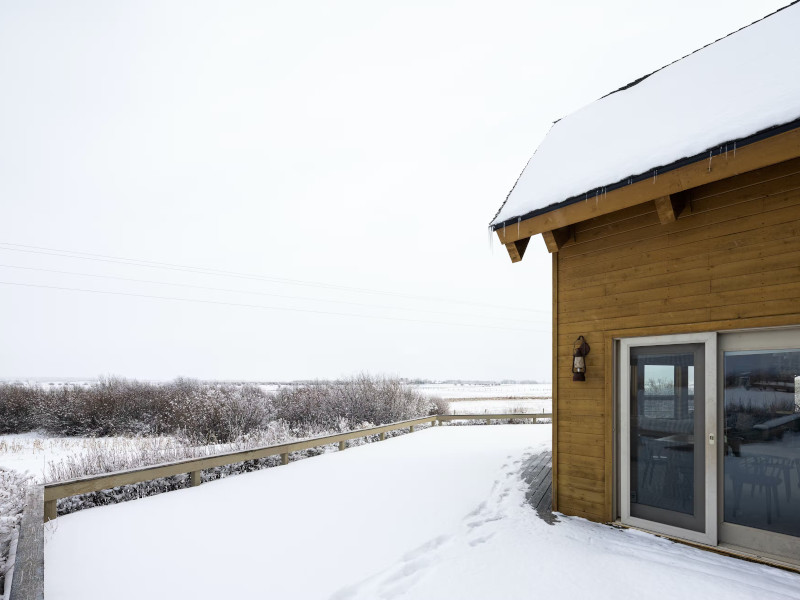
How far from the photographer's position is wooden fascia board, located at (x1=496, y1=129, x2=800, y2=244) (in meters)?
3.31

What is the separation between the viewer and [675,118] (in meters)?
4.48

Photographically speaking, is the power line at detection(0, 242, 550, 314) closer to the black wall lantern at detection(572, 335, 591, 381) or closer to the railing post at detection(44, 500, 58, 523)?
the railing post at detection(44, 500, 58, 523)

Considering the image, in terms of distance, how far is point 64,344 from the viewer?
4359 centimetres

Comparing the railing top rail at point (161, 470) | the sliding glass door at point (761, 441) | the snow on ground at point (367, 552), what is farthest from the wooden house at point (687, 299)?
the railing top rail at point (161, 470)

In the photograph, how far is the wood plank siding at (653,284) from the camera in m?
3.64

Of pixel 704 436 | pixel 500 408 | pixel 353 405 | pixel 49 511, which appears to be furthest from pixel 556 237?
pixel 500 408

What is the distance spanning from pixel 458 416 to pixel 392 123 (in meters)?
116

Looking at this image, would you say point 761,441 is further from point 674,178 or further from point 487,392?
point 487,392

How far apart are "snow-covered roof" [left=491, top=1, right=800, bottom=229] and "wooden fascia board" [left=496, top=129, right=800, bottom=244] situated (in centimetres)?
8

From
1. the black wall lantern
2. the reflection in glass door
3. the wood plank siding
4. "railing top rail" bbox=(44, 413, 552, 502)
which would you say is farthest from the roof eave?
"railing top rail" bbox=(44, 413, 552, 502)

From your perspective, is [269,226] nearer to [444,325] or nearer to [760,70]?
[444,325]

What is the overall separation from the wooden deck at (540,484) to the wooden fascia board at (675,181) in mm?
3014

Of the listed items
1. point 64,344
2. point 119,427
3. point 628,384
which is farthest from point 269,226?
point 628,384

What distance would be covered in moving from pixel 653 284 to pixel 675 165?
114 centimetres
